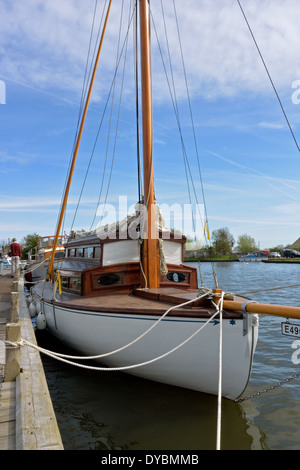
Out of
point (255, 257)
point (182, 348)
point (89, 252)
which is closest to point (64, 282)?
point (89, 252)

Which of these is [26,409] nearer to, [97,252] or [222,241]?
[97,252]

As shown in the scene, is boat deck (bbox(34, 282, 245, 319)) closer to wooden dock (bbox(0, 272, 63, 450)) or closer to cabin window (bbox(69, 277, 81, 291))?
cabin window (bbox(69, 277, 81, 291))

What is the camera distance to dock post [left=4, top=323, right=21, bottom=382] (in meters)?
5.12

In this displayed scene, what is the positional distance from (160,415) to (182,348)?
1217 millimetres

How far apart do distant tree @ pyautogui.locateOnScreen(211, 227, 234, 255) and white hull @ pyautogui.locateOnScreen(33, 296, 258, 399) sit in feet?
334

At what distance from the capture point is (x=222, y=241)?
10669 centimetres

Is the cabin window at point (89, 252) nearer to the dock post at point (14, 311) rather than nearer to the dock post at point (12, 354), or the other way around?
the dock post at point (14, 311)

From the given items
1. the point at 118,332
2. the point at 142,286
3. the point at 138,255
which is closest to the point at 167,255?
the point at 138,255

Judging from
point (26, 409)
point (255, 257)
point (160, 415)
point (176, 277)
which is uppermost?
point (176, 277)

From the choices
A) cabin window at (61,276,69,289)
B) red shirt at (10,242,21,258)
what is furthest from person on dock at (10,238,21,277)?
cabin window at (61,276,69,289)

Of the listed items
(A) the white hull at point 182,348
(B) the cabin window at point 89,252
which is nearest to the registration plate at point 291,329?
(A) the white hull at point 182,348

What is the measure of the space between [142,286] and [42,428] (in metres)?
5.12
